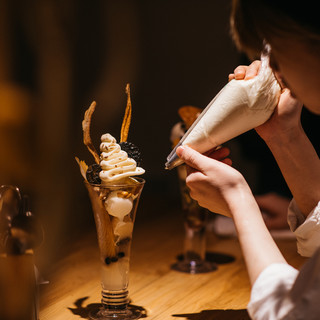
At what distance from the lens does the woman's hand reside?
43.3 inches

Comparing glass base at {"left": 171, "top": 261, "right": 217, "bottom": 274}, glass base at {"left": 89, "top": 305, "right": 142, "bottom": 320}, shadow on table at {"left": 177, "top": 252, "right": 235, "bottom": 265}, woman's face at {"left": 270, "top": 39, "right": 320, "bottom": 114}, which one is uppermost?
woman's face at {"left": 270, "top": 39, "right": 320, "bottom": 114}

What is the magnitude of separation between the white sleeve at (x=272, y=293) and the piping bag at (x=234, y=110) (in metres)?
0.32

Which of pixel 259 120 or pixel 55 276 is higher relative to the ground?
pixel 259 120

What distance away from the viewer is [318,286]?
0.90 meters

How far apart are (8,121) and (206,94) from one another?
48.9 inches

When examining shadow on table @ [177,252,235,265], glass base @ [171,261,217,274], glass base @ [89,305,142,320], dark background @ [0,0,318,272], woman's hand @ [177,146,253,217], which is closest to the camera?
woman's hand @ [177,146,253,217]

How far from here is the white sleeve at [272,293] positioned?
95 cm

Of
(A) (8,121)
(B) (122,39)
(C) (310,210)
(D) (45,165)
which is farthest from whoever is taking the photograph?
(B) (122,39)

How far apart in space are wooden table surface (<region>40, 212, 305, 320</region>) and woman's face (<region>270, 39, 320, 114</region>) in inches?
20.6

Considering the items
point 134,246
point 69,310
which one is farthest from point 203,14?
point 69,310

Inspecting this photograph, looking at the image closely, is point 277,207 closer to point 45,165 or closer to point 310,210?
point 310,210

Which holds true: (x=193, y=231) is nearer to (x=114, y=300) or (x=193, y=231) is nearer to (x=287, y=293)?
(x=114, y=300)

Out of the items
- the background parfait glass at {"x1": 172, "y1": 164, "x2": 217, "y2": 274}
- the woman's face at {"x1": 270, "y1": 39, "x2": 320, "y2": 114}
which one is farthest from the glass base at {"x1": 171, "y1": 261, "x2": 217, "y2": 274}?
the woman's face at {"x1": 270, "y1": 39, "x2": 320, "y2": 114}

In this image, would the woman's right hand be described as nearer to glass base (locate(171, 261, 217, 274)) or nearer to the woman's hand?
the woman's hand
